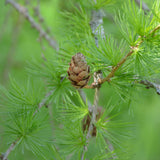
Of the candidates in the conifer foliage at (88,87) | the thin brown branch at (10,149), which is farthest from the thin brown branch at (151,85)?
the thin brown branch at (10,149)

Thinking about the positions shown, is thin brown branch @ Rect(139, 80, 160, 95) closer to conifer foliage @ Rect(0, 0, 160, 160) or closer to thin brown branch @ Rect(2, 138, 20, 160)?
conifer foliage @ Rect(0, 0, 160, 160)

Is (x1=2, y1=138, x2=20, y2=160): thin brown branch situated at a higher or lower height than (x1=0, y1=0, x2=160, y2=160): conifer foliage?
lower

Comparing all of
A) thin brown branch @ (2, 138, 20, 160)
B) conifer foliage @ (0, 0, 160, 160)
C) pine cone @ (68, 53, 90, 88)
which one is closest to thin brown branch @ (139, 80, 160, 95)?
conifer foliage @ (0, 0, 160, 160)

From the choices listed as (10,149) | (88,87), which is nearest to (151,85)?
(88,87)

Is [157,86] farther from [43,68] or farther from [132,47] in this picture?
[43,68]

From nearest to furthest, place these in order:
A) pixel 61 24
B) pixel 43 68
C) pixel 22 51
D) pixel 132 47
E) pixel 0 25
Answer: pixel 132 47 → pixel 43 68 → pixel 61 24 → pixel 0 25 → pixel 22 51

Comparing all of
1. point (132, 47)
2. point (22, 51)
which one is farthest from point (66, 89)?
point (22, 51)

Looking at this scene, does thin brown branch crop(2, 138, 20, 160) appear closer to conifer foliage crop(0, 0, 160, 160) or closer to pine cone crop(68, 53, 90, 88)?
conifer foliage crop(0, 0, 160, 160)

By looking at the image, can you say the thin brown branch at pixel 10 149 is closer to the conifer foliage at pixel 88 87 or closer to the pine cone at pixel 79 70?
the conifer foliage at pixel 88 87
